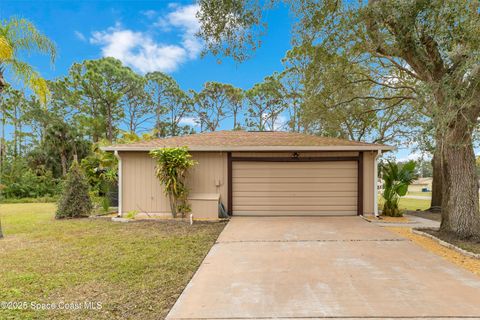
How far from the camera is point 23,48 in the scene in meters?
6.59

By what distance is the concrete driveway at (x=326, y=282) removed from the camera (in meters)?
2.83

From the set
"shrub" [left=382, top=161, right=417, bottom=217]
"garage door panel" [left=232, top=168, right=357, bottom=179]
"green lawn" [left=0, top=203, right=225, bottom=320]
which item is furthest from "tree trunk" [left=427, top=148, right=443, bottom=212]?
"green lawn" [left=0, top=203, right=225, bottom=320]

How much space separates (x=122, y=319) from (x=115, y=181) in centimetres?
861

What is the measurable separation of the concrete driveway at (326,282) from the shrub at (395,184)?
127 inches

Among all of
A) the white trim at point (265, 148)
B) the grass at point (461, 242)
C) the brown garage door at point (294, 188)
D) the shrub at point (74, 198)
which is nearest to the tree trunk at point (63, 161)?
the shrub at point (74, 198)

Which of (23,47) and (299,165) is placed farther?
(299,165)

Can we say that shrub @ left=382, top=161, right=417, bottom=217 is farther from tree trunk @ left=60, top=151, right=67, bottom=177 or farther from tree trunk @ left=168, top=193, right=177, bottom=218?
tree trunk @ left=60, top=151, right=67, bottom=177

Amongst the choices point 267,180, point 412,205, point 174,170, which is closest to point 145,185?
point 174,170

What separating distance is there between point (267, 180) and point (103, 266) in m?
5.41

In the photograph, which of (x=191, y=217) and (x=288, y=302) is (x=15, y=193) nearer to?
(x=191, y=217)

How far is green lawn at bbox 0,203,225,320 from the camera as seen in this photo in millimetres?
3027

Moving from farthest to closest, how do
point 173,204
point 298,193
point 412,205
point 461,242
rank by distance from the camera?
1. point 412,205
2. point 298,193
3. point 173,204
4. point 461,242

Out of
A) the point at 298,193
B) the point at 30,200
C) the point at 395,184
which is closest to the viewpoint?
the point at 298,193

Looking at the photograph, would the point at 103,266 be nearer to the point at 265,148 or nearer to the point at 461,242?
the point at 265,148
